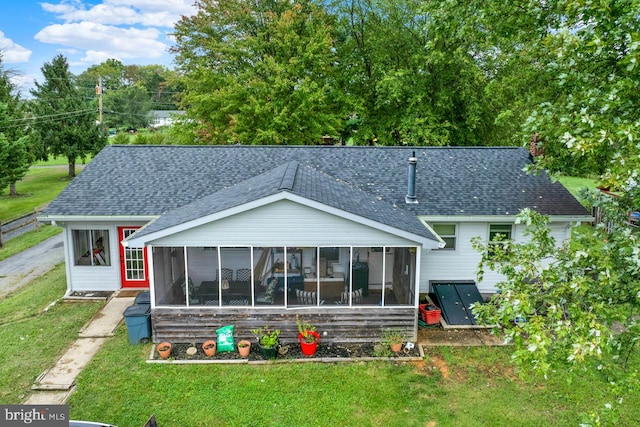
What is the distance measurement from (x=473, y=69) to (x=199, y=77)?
1490cm

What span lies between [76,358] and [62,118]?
91.6 ft

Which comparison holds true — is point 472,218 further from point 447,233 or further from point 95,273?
point 95,273

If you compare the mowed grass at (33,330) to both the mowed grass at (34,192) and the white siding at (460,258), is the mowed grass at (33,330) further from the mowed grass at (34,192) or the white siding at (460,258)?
the mowed grass at (34,192)

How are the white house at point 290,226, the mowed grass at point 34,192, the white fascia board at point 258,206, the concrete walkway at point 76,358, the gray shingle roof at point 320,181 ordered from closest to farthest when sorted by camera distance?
the concrete walkway at point 76,358 → the white fascia board at point 258,206 → the white house at point 290,226 → the gray shingle roof at point 320,181 → the mowed grass at point 34,192

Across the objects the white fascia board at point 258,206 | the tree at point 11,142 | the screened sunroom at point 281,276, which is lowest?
the screened sunroom at point 281,276

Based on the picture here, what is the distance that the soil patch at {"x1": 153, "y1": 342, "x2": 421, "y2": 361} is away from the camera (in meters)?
10.6

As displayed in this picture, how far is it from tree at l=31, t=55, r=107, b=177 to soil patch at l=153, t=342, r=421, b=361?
2736 centimetres

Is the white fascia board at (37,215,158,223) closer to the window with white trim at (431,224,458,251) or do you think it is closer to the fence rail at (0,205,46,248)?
the window with white trim at (431,224,458,251)

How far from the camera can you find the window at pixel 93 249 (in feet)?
47.6


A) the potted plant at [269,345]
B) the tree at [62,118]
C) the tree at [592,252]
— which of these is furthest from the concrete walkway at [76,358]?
the tree at [62,118]

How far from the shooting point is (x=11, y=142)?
989 inches

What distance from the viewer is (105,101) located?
2280 inches

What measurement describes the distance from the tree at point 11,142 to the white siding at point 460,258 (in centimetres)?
2145

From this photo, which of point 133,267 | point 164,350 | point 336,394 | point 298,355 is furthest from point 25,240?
point 336,394
